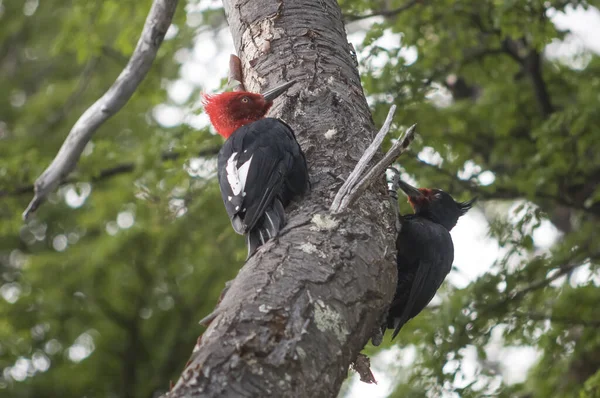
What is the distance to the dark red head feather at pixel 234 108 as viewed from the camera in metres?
3.86

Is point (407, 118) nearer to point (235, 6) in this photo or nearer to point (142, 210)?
point (235, 6)

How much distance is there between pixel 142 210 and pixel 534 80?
3941 mm

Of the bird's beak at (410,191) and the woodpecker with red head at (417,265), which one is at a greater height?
the bird's beak at (410,191)

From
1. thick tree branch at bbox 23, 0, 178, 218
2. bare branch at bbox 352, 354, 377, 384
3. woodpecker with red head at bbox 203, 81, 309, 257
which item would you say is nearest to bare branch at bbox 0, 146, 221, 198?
thick tree branch at bbox 23, 0, 178, 218

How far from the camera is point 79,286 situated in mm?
7906

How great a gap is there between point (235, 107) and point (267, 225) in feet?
4.43

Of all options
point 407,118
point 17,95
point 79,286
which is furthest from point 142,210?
point 17,95

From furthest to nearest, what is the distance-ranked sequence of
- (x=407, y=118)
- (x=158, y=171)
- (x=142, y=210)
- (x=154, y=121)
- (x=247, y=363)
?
1. (x=154, y=121)
2. (x=142, y=210)
3. (x=158, y=171)
4. (x=407, y=118)
5. (x=247, y=363)

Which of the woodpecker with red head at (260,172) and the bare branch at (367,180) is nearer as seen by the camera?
the bare branch at (367,180)

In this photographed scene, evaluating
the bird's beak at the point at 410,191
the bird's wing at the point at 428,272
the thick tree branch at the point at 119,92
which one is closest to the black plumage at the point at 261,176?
the thick tree branch at the point at 119,92

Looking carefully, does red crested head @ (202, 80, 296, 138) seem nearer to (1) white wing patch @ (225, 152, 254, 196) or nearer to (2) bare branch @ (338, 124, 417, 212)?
(1) white wing patch @ (225, 152, 254, 196)

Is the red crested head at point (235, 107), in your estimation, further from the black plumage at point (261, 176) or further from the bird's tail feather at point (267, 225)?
the bird's tail feather at point (267, 225)

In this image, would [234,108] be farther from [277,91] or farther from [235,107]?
[277,91]

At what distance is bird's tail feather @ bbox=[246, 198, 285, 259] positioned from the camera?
2836 millimetres
